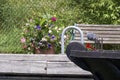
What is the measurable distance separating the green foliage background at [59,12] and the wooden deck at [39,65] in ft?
11.3

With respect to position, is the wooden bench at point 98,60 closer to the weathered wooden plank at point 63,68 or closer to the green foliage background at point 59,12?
the weathered wooden plank at point 63,68

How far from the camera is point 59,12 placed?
7.48 metres

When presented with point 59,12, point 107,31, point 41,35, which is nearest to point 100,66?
point 41,35

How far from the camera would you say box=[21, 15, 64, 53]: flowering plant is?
4.39 metres

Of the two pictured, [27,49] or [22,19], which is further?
[22,19]

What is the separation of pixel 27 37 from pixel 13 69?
174 cm

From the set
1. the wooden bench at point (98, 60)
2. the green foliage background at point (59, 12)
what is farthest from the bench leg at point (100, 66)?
the green foliage background at point (59, 12)

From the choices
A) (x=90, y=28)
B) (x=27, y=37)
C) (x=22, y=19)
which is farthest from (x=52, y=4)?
(x=27, y=37)

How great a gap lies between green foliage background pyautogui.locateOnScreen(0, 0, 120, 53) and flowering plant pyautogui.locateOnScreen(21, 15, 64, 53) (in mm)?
1822

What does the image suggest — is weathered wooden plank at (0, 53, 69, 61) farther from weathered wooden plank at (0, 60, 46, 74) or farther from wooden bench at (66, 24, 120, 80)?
wooden bench at (66, 24, 120, 80)

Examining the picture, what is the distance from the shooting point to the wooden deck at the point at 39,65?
9.70 ft

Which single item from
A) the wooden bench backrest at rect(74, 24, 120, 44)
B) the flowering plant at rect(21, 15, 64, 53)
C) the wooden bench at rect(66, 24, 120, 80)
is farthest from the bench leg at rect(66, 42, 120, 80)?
the wooden bench backrest at rect(74, 24, 120, 44)

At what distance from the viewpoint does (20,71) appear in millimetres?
2996

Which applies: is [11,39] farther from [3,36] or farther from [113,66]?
[113,66]
